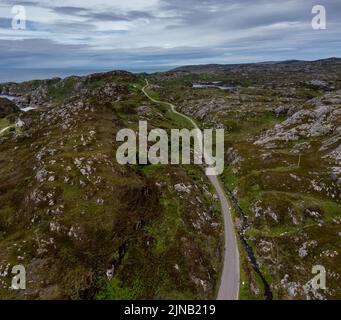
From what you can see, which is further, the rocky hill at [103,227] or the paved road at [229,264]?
the paved road at [229,264]

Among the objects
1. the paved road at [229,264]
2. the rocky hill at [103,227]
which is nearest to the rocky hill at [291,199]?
the paved road at [229,264]

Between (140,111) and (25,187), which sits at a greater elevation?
(140,111)

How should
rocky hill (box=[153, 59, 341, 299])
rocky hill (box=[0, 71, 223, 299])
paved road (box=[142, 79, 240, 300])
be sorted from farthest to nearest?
1. rocky hill (box=[153, 59, 341, 299])
2. paved road (box=[142, 79, 240, 300])
3. rocky hill (box=[0, 71, 223, 299])

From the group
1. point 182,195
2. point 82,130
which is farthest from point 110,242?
point 82,130

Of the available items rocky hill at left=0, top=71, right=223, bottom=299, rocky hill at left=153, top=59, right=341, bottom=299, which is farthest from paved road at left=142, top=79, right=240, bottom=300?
rocky hill at left=0, top=71, right=223, bottom=299

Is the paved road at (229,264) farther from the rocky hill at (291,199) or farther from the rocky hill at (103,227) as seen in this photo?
the rocky hill at (103,227)

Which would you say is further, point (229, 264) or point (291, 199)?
point (291, 199)

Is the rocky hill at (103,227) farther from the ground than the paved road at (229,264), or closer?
farther from the ground

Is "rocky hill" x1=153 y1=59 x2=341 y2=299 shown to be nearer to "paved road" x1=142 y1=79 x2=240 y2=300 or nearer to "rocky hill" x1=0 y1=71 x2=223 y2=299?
"paved road" x1=142 y1=79 x2=240 y2=300

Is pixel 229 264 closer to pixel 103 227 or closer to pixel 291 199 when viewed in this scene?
pixel 103 227

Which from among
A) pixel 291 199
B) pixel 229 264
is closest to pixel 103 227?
pixel 229 264

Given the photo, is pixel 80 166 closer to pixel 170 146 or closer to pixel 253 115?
pixel 170 146
